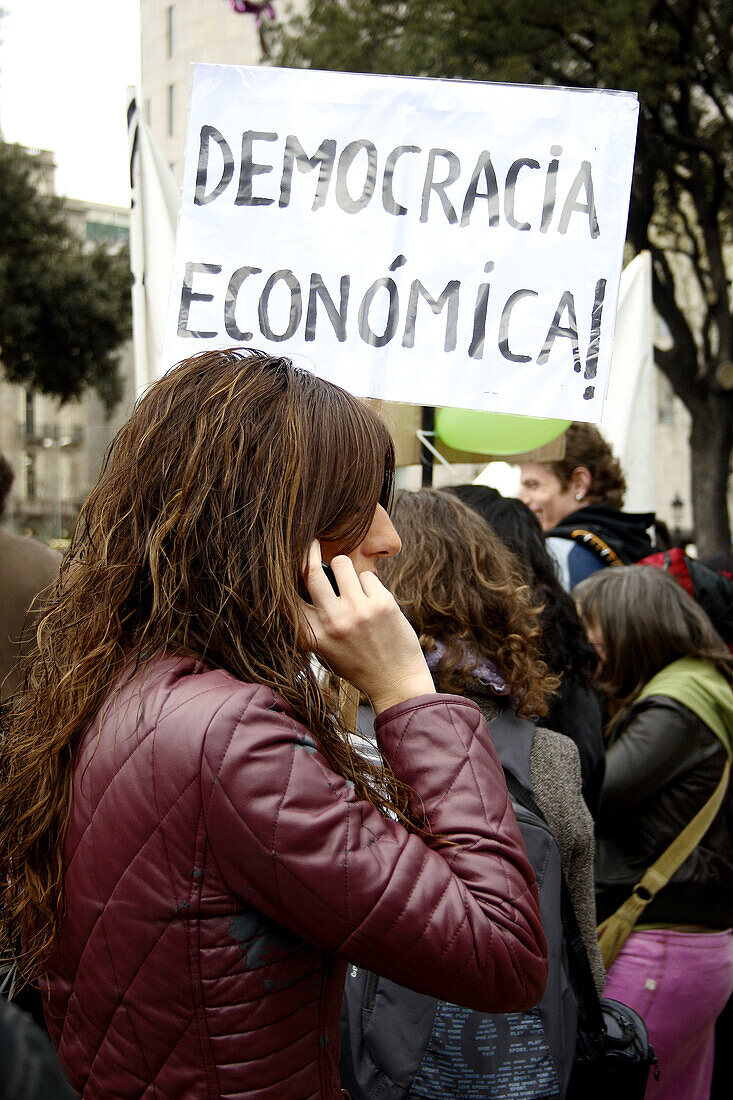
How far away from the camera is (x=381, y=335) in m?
2.23

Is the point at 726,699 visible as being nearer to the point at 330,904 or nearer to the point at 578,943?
the point at 578,943

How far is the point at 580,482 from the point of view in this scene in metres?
4.15

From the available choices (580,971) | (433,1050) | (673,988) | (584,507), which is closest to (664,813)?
(673,988)

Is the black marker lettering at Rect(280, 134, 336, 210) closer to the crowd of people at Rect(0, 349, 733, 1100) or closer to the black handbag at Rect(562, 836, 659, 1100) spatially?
the crowd of people at Rect(0, 349, 733, 1100)

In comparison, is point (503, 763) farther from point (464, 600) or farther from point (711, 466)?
point (711, 466)

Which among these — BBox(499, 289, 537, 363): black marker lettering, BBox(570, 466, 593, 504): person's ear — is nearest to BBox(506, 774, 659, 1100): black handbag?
BBox(499, 289, 537, 363): black marker lettering

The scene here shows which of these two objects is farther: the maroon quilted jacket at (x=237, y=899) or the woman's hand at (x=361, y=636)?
the woman's hand at (x=361, y=636)

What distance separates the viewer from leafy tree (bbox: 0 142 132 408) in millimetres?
13539

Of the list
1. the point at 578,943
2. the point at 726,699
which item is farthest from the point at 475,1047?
the point at 726,699

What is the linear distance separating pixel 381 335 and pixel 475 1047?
1.39 m

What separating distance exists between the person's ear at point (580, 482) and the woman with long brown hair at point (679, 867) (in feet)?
4.56

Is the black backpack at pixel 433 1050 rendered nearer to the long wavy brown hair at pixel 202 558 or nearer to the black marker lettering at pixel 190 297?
the long wavy brown hair at pixel 202 558

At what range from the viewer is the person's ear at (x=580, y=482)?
4.13 meters

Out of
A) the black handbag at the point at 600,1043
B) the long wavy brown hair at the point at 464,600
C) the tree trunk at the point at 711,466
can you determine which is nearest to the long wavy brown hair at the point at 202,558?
the long wavy brown hair at the point at 464,600
